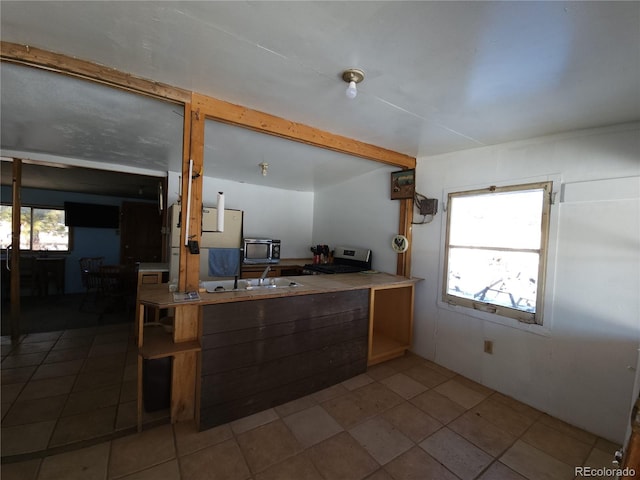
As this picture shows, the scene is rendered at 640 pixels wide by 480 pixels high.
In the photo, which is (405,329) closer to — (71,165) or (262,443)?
(262,443)

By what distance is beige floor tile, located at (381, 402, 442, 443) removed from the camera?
1.94 metres

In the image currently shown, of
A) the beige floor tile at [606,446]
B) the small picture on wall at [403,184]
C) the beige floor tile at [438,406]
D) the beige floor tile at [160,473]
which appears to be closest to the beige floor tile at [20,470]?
the beige floor tile at [160,473]

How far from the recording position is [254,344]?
6.68 feet

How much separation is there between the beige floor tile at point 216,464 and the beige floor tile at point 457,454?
1215 millimetres

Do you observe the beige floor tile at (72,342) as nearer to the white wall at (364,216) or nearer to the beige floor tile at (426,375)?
the white wall at (364,216)

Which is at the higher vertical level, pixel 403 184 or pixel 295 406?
pixel 403 184

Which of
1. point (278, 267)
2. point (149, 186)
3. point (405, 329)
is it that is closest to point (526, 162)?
point (405, 329)

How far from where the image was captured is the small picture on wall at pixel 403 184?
323 centimetres

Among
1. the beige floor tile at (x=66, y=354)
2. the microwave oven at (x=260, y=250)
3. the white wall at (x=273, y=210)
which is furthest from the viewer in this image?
the white wall at (x=273, y=210)

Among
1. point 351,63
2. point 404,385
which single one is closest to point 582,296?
point 404,385

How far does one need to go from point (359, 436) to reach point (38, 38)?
120 inches

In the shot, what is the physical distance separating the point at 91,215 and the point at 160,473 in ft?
20.3

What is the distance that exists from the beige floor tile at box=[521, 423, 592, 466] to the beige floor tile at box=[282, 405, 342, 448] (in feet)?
4.68

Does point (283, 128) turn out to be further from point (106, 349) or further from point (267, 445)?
point (106, 349)
